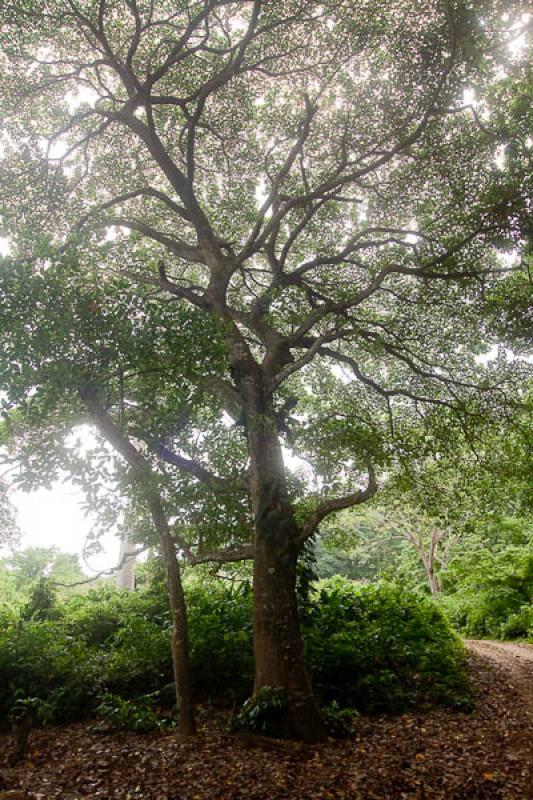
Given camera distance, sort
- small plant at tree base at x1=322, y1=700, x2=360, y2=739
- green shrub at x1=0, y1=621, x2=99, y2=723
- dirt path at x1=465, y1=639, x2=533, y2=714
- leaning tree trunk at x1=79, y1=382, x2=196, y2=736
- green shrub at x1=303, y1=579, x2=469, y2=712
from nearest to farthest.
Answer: leaning tree trunk at x1=79, y1=382, x2=196, y2=736 < small plant at tree base at x1=322, y1=700, x2=360, y2=739 < green shrub at x1=0, y1=621, x2=99, y2=723 < green shrub at x1=303, y1=579, x2=469, y2=712 < dirt path at x1=465, y1=639, x2=533, y2=714

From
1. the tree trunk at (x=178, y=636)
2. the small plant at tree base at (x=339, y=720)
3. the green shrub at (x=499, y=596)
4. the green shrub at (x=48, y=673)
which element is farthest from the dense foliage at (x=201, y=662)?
the green shrub at (x=499, y=596)

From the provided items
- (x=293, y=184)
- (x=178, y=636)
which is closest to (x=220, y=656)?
(x=178, y=636)

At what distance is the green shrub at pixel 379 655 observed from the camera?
285 inches

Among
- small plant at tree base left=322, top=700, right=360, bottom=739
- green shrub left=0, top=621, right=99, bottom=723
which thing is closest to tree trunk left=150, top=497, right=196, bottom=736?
small plant at tree base left=322, top=700, right=360, bottom=739

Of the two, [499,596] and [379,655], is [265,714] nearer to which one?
[379,655]

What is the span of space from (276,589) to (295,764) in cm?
176

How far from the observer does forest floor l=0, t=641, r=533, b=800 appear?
4633 mm

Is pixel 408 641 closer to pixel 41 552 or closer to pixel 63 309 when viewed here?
pixel 63 309

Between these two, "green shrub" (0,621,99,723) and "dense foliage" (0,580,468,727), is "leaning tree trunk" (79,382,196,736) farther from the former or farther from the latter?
"green shrub" (0,621,99,723)

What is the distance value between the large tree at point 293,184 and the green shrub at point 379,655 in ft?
5.10

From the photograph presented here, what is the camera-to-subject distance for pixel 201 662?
7.37 meters

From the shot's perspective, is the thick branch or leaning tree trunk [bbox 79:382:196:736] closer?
leaning tree trunk [bbox 79:382:196:736]

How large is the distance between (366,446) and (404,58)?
5.73m

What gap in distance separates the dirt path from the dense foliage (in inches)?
37.3
